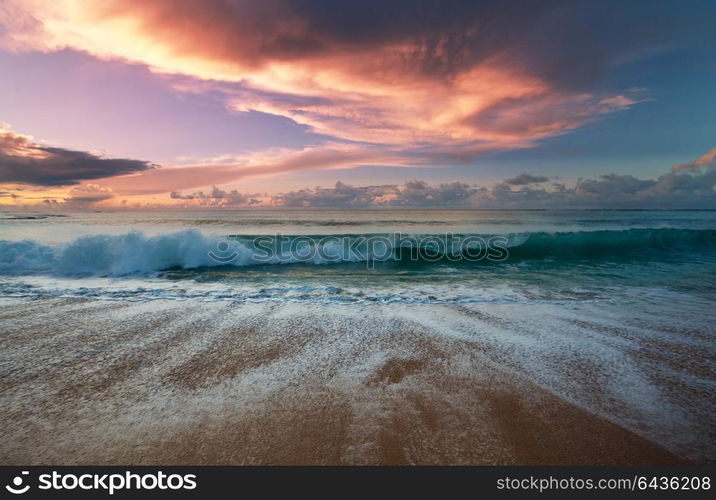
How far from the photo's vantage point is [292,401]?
8.21 feet

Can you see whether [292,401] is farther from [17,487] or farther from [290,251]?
[290,251]

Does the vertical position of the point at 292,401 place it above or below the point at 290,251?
above

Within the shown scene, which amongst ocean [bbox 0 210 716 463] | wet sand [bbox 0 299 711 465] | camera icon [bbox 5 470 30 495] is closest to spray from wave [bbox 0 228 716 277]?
ocean [bbox 0 210 716 463]

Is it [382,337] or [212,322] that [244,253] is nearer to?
[212,322]

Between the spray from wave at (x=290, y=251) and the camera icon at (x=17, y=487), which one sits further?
the spray from wave at (x=290, y=251)

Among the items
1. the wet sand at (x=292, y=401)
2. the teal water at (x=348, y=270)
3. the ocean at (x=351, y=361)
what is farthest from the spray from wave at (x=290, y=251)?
the wet sand at (x=292, y=401)

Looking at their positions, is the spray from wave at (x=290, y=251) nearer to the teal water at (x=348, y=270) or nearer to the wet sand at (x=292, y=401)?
the teal water at (x=348, y=270)

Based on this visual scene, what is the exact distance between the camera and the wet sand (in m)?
1.96

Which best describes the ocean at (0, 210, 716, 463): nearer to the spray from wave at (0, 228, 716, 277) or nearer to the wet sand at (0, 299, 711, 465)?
the wet sand at (0, 299, 711, 465)

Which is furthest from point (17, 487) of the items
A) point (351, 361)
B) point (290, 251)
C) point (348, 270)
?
point (290, 251)

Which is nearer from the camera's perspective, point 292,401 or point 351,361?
point 292,401

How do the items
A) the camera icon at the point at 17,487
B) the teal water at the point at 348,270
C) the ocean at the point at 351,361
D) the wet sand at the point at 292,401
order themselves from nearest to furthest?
the camera icon at the point at 17,487, the wet sand at the point at 292,401, the ocean at the point at 351,361, the teal water at the point at 348,270

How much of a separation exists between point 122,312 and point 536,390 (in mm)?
5681

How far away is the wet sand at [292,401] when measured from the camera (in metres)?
1.96
